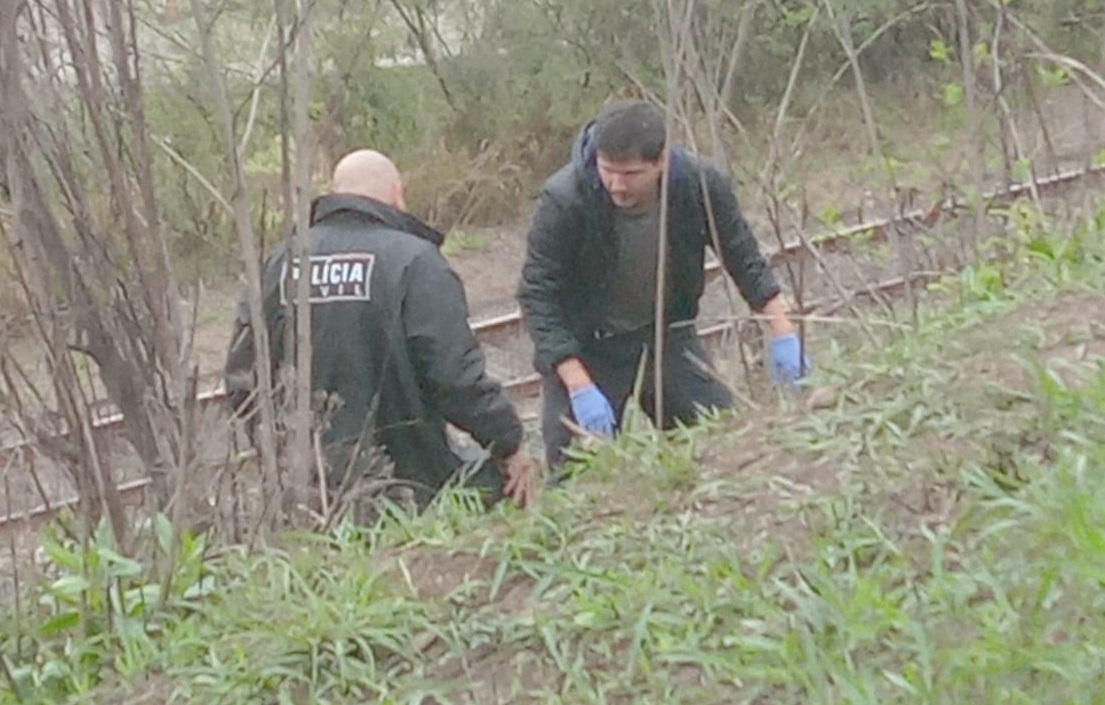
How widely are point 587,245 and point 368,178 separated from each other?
36.9 inches

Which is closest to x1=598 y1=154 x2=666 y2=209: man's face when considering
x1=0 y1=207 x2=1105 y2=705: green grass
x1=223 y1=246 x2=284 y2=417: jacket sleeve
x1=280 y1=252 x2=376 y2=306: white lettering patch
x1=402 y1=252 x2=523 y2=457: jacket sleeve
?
x1=402 y1=252 x2=523 y2=457: jacket sleeve

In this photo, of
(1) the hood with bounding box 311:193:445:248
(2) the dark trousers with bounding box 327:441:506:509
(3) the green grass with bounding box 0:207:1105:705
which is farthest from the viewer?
(1) the hood with bounding box 311:193:445:248

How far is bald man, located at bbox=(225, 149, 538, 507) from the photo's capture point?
16.8 ft

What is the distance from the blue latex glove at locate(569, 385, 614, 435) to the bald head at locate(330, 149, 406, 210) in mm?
898

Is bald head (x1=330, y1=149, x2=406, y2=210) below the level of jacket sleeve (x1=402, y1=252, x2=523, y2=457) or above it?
above

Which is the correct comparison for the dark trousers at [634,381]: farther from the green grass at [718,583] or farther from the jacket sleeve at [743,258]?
the green grass at [718,583]

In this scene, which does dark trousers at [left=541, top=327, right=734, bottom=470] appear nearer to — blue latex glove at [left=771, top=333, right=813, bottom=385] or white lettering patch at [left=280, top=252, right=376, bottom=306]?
blue latex glove at [left=771, top=333, right=813, bottom=385]

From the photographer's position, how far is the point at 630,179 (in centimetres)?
567

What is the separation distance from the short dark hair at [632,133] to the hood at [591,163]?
0.11m

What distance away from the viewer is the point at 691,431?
→ 4.16 m

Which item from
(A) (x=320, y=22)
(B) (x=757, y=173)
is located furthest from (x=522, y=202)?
(B) (x=757, y=173)

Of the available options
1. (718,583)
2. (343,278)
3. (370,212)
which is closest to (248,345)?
(343,278)

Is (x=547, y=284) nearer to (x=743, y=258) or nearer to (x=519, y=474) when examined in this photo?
(x=743, y=258)

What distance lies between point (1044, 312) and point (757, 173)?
1.94 m
